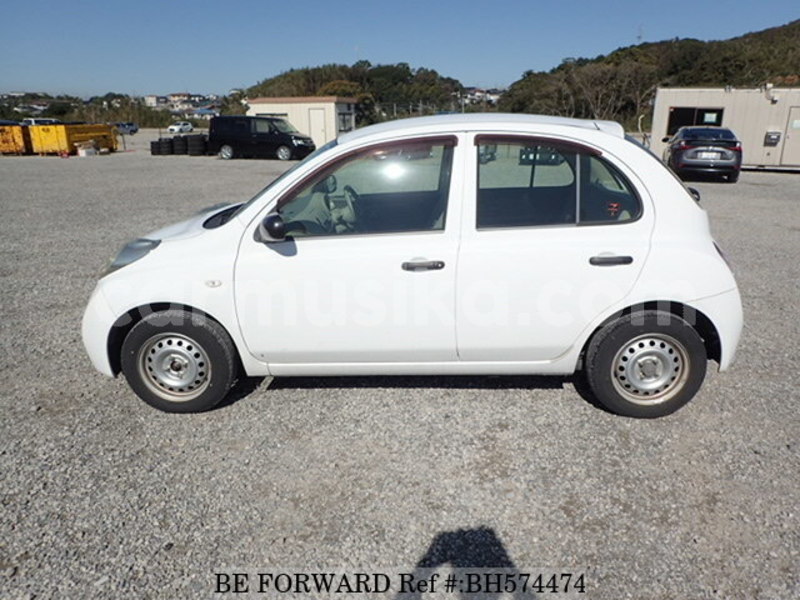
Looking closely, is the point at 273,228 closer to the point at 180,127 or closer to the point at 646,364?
the point at 646,364

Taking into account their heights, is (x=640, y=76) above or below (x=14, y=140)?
above

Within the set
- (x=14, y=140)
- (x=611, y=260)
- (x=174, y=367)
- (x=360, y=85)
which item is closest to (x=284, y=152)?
(x=14, y=140)

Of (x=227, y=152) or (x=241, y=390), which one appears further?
(x=227, y=152)

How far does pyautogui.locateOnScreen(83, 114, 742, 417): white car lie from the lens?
3094mm

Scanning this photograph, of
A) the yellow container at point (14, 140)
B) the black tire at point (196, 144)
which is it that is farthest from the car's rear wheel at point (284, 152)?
the yellow container at point (14, 140)

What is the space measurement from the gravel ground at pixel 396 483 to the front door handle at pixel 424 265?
1.00 m

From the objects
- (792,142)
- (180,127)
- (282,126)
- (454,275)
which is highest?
(180,127)

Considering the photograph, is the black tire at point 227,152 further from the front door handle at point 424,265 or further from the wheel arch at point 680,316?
the wheel arch at point 680,316

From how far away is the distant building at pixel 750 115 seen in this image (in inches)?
712

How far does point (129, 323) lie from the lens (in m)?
3.40

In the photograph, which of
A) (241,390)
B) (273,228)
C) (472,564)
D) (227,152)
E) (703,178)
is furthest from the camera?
(227,152)

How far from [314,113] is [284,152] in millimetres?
9278

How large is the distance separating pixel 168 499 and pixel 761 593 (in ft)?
8.83

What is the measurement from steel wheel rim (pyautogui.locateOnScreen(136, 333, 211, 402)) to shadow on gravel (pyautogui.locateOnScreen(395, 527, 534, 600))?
1786mm
